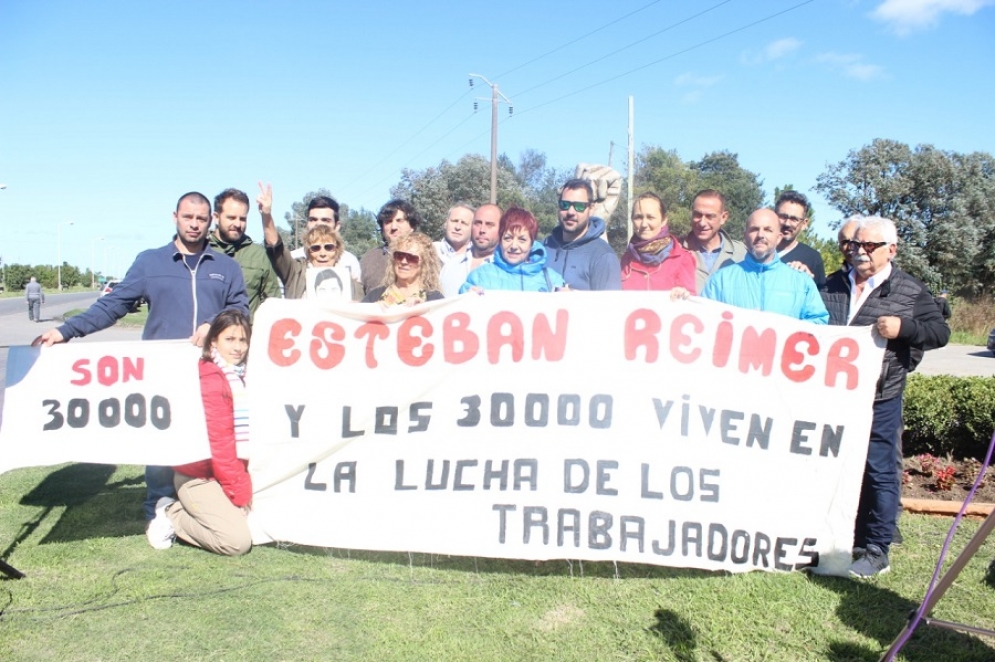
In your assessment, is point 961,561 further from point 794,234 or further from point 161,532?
point 161,532

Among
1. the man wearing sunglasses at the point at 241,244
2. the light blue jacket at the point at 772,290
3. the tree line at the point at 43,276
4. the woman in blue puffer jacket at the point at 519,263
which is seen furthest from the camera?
the tree line at the point at 43,276

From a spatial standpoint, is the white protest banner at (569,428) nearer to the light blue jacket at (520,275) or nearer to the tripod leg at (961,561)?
the light blue jacket at (520,275)

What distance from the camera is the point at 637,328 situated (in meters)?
4.18

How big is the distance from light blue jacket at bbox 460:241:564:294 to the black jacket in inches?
70.6

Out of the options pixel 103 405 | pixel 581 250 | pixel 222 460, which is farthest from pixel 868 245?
pixel 103 405

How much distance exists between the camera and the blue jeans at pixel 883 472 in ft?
14.3

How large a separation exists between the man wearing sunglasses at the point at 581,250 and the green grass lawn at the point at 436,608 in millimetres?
1754

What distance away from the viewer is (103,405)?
4.39 meters

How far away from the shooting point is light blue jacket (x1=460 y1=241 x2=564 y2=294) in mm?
4750

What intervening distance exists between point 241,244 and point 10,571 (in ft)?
7.85

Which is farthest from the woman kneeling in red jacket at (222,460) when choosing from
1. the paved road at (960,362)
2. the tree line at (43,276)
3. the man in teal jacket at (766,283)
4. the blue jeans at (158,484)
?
the tree line at (43,276)

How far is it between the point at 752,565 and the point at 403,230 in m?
3.45

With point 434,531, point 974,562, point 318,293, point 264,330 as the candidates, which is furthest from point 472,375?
point 974,562

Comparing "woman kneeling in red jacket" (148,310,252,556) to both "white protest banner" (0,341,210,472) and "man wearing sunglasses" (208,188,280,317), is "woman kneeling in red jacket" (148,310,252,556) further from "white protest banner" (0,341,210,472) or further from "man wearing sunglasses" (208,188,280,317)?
"man wearing sunglasses" (208,188,280,317)
